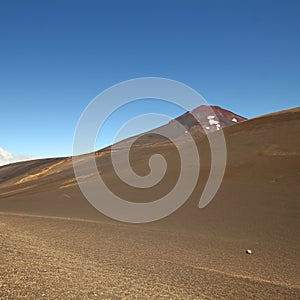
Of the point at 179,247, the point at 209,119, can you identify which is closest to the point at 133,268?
the point at 179,247

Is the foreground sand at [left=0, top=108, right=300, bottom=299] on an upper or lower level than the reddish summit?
lower

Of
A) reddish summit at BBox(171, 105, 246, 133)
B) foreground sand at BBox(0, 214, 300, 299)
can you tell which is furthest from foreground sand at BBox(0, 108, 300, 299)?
reddish summit at BBox(171, 105, 246, 133)

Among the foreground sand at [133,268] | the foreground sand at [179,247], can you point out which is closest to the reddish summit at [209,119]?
the foreground sand at [179,247]

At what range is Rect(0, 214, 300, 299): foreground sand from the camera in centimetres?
862

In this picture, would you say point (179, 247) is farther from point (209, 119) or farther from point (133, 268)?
point (209, 119)

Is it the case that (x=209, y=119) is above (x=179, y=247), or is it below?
above

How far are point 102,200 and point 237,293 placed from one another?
2466 centimetres

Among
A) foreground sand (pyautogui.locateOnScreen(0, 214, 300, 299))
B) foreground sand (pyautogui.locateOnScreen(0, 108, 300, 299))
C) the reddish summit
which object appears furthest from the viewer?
the reddish summit

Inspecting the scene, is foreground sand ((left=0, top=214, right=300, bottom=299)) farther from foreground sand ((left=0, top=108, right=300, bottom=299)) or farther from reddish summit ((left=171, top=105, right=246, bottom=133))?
reddish summit ((left=171, top=105, right=246, bottom=133))

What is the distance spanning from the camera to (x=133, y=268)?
11320 mm

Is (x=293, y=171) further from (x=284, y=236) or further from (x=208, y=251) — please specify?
(x=208, y=251)

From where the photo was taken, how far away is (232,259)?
13.0 m

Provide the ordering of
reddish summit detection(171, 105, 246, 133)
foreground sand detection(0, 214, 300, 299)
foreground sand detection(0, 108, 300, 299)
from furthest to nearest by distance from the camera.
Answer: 1. reddish summit detection(171, 105, 246, 133)
2. foreground sand detection(0, 108, 300, 299)
3. foreground sand detection(0, 214, 300, 299)

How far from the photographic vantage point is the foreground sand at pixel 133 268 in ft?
28.3
